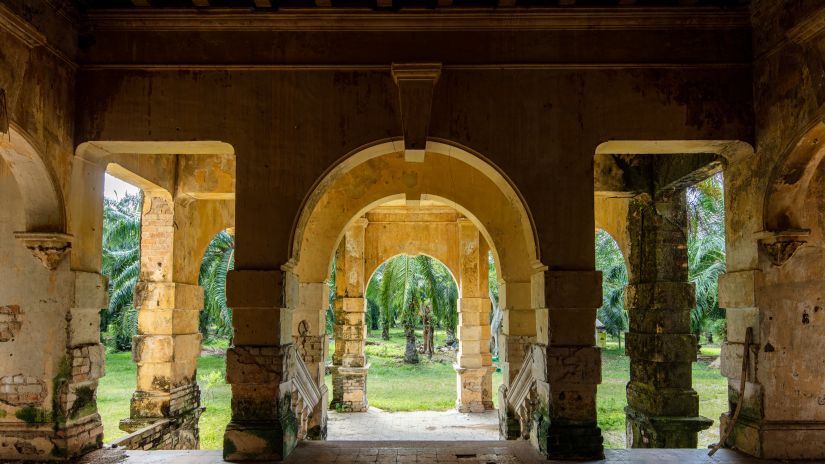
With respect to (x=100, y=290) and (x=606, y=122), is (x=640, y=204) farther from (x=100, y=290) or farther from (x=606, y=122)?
(x=100, y=290)

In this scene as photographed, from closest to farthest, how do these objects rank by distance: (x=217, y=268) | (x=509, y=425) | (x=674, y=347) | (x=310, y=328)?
(x=674, y=347), (x=509, y=425), (x=310, y=328), (x=217, y=268)

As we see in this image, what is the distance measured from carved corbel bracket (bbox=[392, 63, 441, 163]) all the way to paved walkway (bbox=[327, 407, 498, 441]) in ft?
22.6

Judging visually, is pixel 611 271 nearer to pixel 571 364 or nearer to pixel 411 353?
pixel 411 353

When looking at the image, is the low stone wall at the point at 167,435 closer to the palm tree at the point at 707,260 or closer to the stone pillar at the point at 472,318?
the stone pillar at the point at 472,318

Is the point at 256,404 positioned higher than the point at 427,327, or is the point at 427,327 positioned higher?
the point at 256,404

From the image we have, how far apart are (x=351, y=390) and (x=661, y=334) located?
788 cm

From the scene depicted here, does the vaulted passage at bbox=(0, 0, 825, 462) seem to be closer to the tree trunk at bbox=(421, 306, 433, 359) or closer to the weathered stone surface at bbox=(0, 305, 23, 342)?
the weathered stone surface at bbox=(0, 305, 23, 342)

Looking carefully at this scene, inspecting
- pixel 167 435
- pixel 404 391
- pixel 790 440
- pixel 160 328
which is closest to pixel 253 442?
pixel 167 435

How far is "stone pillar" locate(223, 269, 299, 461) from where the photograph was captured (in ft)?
19.5

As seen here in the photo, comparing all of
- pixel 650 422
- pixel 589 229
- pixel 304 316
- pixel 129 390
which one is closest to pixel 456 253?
pixel 304 316

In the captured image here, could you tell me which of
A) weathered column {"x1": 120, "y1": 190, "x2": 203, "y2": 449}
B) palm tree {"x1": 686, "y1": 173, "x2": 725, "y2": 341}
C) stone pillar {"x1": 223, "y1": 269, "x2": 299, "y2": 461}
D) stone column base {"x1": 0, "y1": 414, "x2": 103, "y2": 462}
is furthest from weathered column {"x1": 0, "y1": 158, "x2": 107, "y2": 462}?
palm tree {"x1": 686, "y1": 173, "x2": 725, "y2": 341}

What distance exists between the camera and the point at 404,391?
17.7 m

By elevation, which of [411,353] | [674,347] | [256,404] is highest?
[674,347]

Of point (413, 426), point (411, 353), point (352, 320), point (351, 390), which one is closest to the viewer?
point (413, 426)
